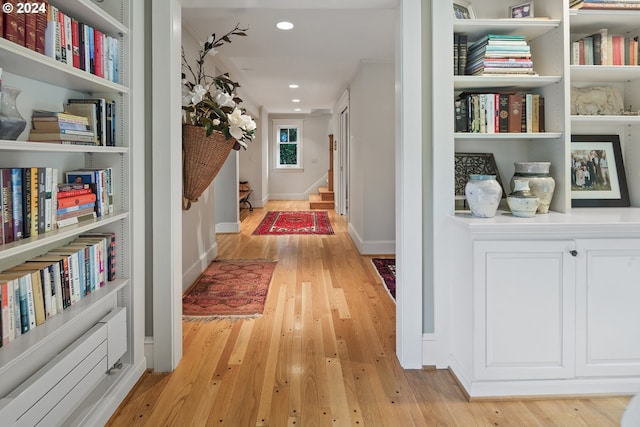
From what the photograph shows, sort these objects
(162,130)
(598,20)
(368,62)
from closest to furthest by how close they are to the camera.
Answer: (162,130) → (598,20) → (368,62)

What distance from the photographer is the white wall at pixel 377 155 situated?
537 centimetres

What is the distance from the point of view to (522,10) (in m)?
2.41

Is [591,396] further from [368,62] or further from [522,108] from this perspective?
[368,62]

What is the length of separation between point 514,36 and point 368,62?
314 centimetres

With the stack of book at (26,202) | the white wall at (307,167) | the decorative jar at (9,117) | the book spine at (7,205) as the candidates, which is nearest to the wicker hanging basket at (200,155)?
the stack of book at (26,202)

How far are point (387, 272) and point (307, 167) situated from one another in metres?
8.13

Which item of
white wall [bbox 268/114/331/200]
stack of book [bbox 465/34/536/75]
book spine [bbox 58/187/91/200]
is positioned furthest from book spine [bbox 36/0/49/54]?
white wall [bbox 268/114/331/200]

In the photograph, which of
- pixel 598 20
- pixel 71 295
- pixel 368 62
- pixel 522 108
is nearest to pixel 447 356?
pixel 522 108

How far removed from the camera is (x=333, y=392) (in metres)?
2.12

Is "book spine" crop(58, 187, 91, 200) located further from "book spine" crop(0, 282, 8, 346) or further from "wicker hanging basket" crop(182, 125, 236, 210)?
"wicker hanging basket" crop(182, 125, 236, 210)

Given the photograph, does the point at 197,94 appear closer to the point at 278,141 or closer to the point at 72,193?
the point at 72,193

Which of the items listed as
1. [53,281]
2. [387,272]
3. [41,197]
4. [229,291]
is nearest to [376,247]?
[387,272]

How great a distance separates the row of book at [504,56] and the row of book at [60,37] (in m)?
1.88

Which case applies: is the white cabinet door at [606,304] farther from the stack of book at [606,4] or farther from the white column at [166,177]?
the white column at [166,177]
